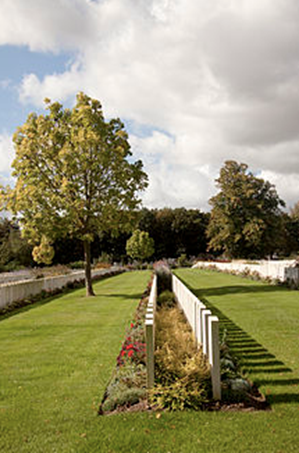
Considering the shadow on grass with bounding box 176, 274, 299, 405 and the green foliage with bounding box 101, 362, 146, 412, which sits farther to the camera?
the shadow on grass with bounding box 176, 274, 299, 405

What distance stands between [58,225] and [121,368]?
12183mm

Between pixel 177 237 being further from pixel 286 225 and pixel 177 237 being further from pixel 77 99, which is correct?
pixel 77 99

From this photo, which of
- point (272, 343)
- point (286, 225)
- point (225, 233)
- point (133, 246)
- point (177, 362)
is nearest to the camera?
point (177, 362)

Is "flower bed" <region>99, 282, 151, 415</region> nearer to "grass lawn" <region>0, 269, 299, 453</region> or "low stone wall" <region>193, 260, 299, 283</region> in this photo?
"grass lawn" <region>0, 269, 299, 453</region>

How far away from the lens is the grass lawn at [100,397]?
12.1ft

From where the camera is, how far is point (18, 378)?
5.88m

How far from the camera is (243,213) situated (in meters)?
43.9

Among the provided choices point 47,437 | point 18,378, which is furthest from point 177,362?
point 18,378

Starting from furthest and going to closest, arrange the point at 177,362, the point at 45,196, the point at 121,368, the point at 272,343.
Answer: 1. the point at 45,196
2. the point at 272,343
3. the point at 121,368
4. the point at 177,362

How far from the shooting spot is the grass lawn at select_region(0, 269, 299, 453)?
12.1 feet

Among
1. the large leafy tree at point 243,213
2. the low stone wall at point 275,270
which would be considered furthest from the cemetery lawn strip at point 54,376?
the large leafy tree at point 243,213

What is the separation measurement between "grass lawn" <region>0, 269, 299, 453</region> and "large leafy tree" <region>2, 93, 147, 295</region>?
720 centimetres

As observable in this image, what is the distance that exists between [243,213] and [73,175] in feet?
99.1

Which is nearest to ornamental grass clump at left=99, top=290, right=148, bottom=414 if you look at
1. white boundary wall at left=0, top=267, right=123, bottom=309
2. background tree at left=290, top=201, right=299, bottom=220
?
white boundary wall at left=0, top=267, right=123, bottom=309
